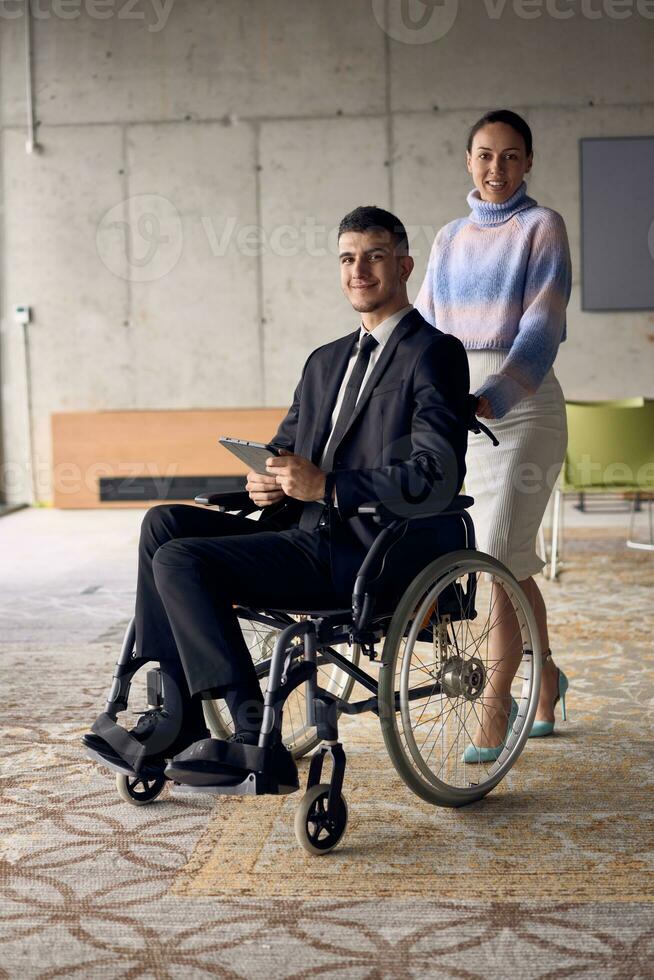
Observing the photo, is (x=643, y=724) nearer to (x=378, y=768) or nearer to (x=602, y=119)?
(x=378, y=768)

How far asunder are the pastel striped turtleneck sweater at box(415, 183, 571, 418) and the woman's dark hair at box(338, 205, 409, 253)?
14.0 inches

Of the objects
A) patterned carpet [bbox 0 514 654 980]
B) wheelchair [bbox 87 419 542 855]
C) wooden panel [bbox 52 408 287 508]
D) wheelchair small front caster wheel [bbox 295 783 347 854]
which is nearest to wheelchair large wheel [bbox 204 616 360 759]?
wheelchair [bbox 87 419 542 855]

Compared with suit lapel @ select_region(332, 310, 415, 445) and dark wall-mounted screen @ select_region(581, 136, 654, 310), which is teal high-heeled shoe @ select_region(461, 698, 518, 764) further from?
dark wall-mounted screen @ select_region(581, 136, 654, 310)

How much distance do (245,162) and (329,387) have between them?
226 inches

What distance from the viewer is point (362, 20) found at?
7504mm

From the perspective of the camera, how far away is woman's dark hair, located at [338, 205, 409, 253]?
2186 mm

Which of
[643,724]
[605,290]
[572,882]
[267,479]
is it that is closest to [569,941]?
[572,882]

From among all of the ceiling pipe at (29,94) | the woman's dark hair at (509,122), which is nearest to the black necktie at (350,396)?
the woman's dark hair at (509,122)

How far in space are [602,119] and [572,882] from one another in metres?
6.56

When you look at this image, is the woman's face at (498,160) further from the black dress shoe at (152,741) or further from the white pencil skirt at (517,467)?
the black dress shoe at (152,741)

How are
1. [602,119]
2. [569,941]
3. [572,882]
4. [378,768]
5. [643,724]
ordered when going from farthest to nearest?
[602,119], [643,724], [378,768], [572,882], [569,941]

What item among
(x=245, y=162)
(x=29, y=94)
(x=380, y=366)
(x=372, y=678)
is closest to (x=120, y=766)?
(x=372, y=678)

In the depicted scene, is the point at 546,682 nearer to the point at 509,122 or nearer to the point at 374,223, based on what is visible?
the point at 374,223

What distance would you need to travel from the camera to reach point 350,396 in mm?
2229
